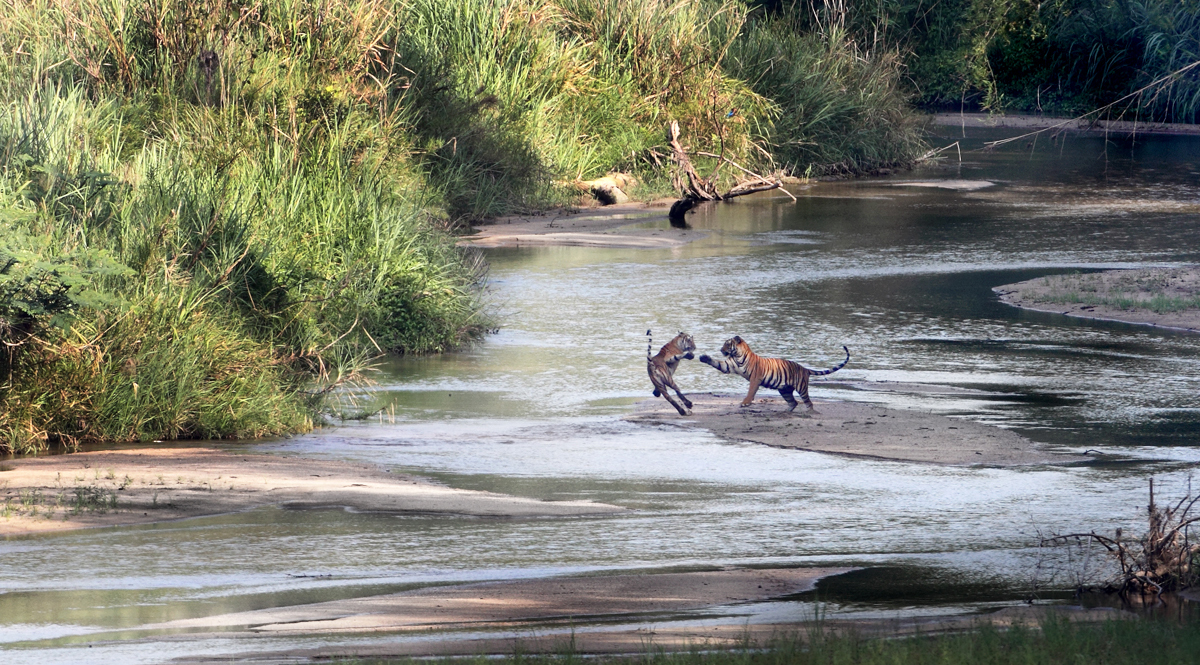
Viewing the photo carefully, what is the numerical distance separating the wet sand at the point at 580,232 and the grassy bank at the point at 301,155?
0.62m

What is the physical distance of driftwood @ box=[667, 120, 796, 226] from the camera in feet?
89.2

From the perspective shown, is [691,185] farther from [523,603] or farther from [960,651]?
[960,651]

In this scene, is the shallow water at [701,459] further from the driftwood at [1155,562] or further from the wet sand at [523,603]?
the driftwood at [1155,562]

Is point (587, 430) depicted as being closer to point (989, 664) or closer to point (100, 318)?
point (100, 318)

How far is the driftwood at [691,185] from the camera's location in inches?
1071

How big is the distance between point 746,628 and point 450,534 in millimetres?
2592

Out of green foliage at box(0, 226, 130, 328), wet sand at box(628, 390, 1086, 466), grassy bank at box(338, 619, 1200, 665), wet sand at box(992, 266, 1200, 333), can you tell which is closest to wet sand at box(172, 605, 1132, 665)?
grassy bank at box(338, 619, 1200, 665)

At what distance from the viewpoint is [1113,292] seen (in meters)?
18.2

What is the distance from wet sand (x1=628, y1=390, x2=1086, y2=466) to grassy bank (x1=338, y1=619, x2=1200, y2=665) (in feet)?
13.9

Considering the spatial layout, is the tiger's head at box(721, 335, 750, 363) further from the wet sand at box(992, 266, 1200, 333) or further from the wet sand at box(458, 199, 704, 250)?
the wet sand at box(458, 199, 704, 250)

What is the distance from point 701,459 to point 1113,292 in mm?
→ 9318

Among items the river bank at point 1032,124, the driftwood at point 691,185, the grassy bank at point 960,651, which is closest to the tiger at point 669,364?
the grassy bank at point 960,651

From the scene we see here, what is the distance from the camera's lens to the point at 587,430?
11570 millimetres

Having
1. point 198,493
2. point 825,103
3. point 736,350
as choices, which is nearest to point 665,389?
point 736,350
